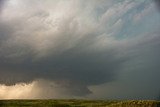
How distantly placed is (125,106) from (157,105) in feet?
44.2

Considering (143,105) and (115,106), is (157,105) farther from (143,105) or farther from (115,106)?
(115,106)

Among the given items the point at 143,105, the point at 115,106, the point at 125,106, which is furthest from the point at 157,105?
the point at 115,106

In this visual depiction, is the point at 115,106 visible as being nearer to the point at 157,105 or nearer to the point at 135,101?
the point at 135,101

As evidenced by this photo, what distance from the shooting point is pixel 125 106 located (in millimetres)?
131375

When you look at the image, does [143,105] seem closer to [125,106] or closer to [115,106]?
[125,106]

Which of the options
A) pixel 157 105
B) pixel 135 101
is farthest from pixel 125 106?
pixel 157 105

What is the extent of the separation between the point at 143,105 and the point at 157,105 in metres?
5.51

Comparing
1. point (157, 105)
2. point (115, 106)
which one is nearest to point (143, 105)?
point (157, 105)

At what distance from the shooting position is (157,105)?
411 feet

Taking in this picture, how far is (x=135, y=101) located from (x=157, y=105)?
1032 centimetres

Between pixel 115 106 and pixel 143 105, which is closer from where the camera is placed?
pixel 143 105

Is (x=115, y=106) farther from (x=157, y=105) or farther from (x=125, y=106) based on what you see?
(x=157, y=105)

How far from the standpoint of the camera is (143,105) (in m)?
126

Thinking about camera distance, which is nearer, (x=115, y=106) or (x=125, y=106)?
(x=125, y=106)
